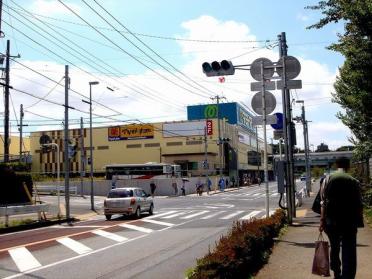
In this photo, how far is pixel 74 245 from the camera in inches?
609

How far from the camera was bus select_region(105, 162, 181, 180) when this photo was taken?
6450cm

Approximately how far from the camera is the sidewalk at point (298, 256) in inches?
332

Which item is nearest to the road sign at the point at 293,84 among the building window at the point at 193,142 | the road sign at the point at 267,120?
the road sign at the point at 267,120

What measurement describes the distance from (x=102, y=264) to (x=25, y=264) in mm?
1879

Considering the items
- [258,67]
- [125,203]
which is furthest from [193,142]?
[258,67]

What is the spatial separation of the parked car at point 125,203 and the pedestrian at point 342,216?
20.0 metres

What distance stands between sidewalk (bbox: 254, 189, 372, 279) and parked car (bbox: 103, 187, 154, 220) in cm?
1328

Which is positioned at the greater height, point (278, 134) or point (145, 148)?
point (145, 148)

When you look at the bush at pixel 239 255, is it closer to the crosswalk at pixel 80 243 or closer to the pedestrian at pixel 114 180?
the crosswalk at pixel 80 243

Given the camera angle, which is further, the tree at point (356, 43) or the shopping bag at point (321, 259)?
the tree at point (356, 43)

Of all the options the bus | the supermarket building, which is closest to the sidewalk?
the bus

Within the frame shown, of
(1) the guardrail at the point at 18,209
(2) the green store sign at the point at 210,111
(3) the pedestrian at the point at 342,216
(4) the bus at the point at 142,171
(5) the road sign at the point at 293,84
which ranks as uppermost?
(2) the green store sign at the point at 210,111

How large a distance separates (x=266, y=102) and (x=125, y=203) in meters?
14.3

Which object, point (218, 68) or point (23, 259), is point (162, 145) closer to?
point (218, 68)
